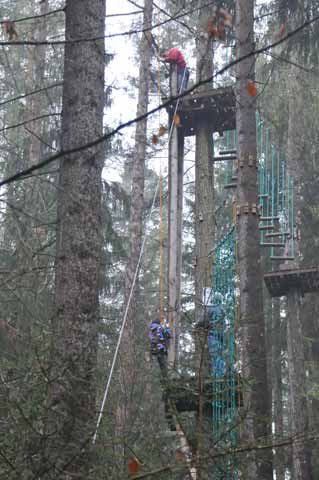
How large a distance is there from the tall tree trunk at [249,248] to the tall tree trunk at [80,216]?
2449mm

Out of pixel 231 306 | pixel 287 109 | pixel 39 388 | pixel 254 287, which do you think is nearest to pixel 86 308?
pixel 39 388

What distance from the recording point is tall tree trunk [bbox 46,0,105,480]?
152 inches

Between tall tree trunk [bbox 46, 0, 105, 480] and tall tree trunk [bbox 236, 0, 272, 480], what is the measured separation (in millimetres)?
2449

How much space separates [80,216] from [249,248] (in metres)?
3.43

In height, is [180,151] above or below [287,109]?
below

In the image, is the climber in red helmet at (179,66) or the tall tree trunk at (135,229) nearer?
the climber in red helmet at (179,66)

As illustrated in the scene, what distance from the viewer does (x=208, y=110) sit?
8.95 m

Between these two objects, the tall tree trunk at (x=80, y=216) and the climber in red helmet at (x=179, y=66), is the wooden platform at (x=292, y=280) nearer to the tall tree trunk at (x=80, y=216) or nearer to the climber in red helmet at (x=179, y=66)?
the climber in red helmet at (x=179, y=66)

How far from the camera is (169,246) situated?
7562mm

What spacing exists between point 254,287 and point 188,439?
365 cm

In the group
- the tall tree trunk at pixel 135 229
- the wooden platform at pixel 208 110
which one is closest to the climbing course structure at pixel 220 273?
the wooden platform at pixel 208 110

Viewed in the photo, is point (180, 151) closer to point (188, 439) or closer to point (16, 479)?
point (188, 439)

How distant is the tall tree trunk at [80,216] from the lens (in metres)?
3.87

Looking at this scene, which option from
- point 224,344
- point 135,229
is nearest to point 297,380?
point 135,229
